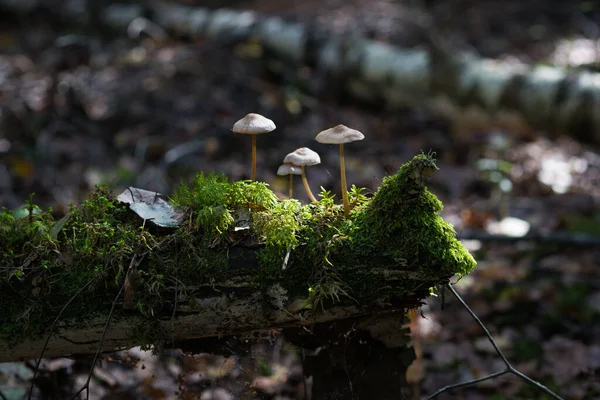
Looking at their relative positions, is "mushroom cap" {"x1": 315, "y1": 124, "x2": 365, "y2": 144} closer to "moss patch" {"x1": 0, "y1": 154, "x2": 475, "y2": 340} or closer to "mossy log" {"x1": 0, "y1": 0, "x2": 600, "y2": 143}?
"moss patch" {"x1": 0, "y1": 154, "x2": 475, "y2": 340}

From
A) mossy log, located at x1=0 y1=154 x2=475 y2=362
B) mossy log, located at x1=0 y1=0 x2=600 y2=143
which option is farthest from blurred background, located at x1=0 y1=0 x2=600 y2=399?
mossy log, located at x1=0 y1=154 x2=475 y2=362

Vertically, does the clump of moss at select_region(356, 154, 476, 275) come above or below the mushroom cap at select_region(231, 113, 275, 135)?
below

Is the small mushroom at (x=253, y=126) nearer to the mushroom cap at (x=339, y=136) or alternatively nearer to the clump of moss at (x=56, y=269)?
the mushroom cap at (x=339, y=136)

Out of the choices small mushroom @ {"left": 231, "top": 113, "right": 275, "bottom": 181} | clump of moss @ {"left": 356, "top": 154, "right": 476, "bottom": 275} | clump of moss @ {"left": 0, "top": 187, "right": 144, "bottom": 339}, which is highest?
small mushroom @ {"left": 231, "top": 113, "right": 275, "bottom": 181}

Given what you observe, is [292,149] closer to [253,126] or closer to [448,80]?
[448,80]

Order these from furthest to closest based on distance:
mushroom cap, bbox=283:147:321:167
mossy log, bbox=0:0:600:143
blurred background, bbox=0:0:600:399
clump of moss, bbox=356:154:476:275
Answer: mossy log, bbox=0:0:600:143
blurred background, bbox=0:0:600:399
mushroom cap, bbox=283:147:321:167
clump of moss, bbox=356:154:476:275

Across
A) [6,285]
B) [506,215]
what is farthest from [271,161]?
[6,285]

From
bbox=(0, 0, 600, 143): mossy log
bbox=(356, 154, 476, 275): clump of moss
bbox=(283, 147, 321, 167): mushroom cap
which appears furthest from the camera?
bbox=(0, 0, 600, 143): mossy log
